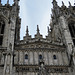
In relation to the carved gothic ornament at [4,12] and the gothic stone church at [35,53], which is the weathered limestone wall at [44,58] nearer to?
the gothic stone church at [35,53]

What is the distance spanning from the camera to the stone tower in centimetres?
1883

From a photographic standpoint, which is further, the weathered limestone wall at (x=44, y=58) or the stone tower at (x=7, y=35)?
the weathered limestone wall at (x=44, y=58)

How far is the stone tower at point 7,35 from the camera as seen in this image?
18.8 m

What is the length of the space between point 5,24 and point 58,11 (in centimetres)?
792

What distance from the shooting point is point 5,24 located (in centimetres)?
2644

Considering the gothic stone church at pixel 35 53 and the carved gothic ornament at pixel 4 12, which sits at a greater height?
the carved gothic ornament at pixel 4 12

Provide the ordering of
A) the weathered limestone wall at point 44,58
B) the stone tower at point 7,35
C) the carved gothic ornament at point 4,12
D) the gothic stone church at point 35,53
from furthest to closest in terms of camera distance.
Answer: the carved gothic ornament at point 4,12 → the weathered limestone wall at point 44,58 → the gothic stone church at point 35,53 → the stone tower at point 7,35

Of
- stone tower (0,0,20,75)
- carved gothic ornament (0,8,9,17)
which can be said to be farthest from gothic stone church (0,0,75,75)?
carved gothic ornament (0,8,9,17)

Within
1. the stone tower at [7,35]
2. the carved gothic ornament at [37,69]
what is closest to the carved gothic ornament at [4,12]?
the stone tower at [7,35]

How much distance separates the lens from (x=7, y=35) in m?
24.2

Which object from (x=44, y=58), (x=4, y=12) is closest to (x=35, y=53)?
(x=44, y=58)

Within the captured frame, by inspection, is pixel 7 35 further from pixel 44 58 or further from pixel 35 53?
pixel 44 58

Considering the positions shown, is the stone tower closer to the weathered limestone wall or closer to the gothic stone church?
the gothic stone church

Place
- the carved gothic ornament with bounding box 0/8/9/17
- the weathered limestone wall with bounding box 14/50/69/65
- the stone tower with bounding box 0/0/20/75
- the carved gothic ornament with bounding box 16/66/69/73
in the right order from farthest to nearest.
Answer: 1. the carved gothic ornament with bounding box 0/8/9/17
2. the weathered limestone wall with bounding box 14/50/69/65
3. the carved gothic ornament with bounding box 16/66/69/73
4. the stone tower with bounding box 0/0/20/75
